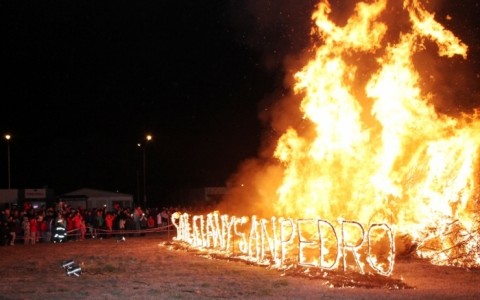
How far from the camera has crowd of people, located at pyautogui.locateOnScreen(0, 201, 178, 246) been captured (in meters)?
26.0

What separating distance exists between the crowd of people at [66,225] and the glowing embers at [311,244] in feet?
22.0

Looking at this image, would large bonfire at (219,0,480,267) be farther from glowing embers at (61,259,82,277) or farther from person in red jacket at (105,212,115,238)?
person in red jacket at (105,212,115,238)

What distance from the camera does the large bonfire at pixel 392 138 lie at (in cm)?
1652

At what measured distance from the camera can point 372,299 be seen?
10297mm

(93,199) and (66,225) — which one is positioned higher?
(93,199)

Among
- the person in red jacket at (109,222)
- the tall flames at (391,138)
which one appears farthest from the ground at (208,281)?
the person in red jacket at (109,222)

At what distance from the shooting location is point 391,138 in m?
17.5

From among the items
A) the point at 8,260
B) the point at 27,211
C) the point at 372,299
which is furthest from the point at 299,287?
the point at 27,211

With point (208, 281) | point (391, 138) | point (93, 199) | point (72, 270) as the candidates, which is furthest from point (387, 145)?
point (93, 199)

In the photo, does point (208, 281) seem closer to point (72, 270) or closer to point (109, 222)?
point (72, 270)

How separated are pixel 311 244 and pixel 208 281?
554cm

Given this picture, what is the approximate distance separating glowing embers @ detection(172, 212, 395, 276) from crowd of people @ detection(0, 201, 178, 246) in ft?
22.0

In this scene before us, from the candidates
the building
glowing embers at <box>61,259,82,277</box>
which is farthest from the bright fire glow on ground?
the building

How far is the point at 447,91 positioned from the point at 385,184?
12.8 feet
